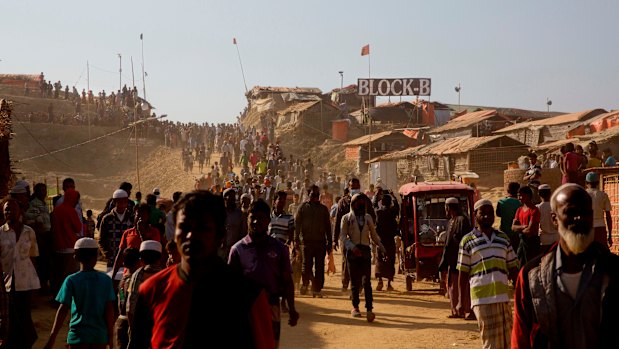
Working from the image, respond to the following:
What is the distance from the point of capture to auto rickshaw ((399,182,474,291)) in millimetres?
15633

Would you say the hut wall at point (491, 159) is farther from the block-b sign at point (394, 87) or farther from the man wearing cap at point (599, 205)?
the block-b sign at point (394, 87)

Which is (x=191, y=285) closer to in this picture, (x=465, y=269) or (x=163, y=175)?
(x=465, y=269)

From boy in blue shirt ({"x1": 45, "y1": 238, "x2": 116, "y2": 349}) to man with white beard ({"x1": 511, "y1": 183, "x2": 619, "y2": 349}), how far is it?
375cm

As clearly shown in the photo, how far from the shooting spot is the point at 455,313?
12.8 meters

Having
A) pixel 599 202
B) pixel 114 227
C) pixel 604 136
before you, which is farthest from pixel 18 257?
pixel 604 136

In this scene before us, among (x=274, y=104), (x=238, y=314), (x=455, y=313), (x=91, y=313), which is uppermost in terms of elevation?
(x=274, y=104)

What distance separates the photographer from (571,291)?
392cm

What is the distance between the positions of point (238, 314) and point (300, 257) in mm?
11683

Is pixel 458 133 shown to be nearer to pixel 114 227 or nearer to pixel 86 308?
pixel 114 227

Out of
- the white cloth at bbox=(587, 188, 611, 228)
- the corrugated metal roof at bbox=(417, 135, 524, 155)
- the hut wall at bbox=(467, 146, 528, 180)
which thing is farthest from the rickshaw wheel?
the corrugated metal roof at bbox=(417, 135, 524, 155)

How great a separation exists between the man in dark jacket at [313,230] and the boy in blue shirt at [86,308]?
24.8ft

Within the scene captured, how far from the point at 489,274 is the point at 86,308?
347 cm

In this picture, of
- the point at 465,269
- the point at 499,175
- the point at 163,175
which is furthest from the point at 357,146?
the point at 465,269

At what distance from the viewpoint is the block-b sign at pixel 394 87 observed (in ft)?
237
